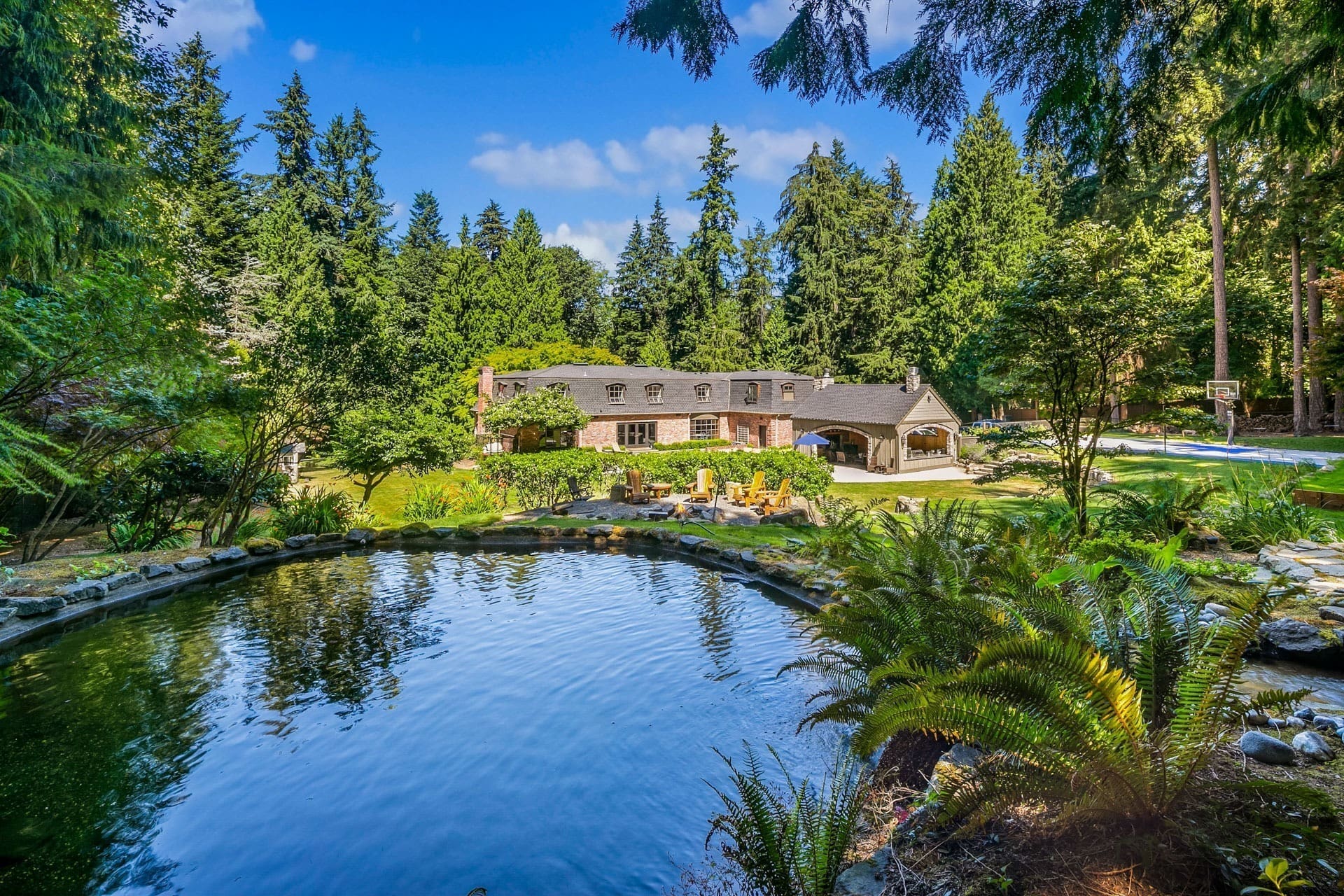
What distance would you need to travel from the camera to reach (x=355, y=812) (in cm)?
361

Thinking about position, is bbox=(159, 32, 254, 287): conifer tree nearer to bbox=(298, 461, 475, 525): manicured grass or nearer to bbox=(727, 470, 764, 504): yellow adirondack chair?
bbox=(298, 461, 475, 525): manicured grass

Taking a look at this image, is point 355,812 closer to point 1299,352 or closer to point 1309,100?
point 1309,100

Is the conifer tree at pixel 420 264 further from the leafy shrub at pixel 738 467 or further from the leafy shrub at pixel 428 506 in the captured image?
the leafy shrub at pixel 428 506

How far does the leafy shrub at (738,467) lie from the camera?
1706 cm

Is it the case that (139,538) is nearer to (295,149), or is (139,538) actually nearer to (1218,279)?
(295,149)

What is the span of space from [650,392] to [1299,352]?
24.3m

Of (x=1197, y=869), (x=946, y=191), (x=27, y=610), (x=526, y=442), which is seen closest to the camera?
(x=1197, y=869)

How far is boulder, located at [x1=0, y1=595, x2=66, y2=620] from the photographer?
649 cm

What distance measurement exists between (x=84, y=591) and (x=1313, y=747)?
10.5 m

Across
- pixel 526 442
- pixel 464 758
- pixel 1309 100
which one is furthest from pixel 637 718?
pixel 526 442

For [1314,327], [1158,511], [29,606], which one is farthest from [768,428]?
[29,606]

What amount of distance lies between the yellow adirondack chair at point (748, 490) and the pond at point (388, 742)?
27.7 ft

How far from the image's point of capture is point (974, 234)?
34.2 metres

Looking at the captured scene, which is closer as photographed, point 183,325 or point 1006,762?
point 1006,762
